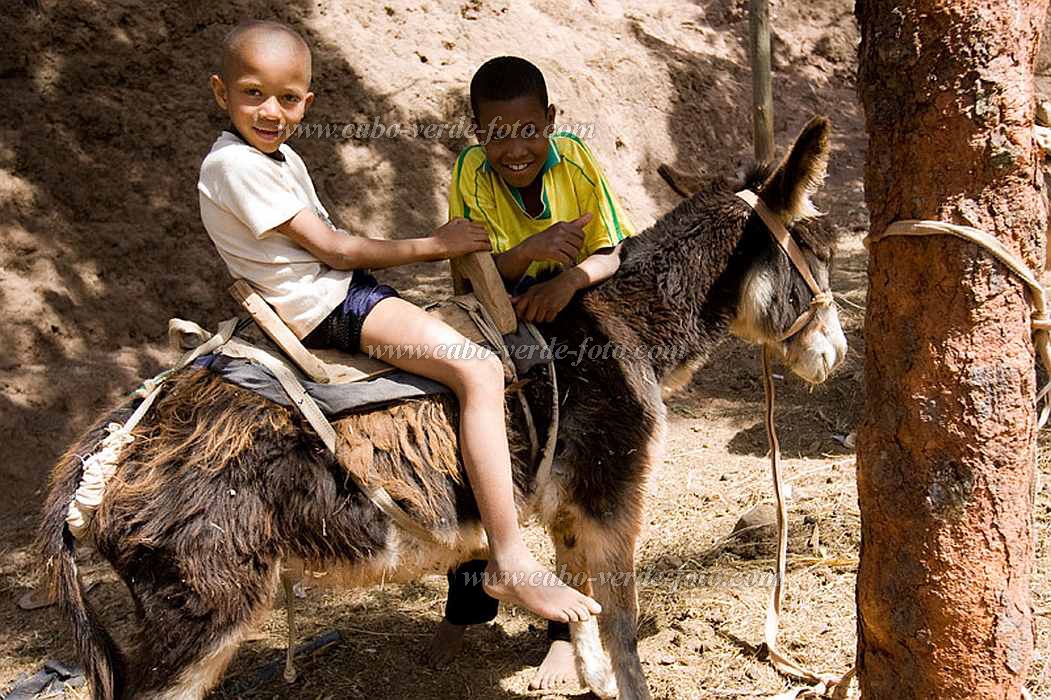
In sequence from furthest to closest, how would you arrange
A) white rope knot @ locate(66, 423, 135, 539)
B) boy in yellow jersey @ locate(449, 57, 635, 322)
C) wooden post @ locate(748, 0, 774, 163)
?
1. wooden post @ locate(748, 0, 774, 163)
2. boy in yellow jersey @ locate(449, 57, 635, 322)
3. white rope knot @ locate(66, 423, 135, 539)

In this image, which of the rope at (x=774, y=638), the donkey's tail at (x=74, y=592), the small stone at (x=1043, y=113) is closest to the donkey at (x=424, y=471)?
the donkey's tail at (x=74, y=592)

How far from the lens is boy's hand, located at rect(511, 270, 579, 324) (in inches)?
129

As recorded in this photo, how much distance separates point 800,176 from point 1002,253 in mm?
1328

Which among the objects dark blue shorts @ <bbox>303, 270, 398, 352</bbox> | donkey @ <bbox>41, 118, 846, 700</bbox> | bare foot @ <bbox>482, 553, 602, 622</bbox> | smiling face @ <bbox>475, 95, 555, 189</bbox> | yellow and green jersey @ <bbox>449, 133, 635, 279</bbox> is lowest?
bare foot @ <bbox>482, 553, 602, 622</bbox>

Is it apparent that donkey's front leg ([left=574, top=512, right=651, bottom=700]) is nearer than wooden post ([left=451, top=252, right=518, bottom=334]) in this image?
No

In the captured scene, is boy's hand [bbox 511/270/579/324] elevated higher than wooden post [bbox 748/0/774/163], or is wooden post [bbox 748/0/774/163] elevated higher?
wooden post [bbox 748/0/774/163]

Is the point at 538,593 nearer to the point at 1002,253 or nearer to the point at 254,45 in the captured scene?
the point at 1002,253

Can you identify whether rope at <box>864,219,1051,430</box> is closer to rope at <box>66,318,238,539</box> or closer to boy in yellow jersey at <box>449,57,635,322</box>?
boy in yellow jersey at <box>449,57,635,322</box>

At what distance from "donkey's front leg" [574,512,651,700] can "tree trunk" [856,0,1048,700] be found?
4.27 ft

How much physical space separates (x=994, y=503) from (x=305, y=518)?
1.98 meters

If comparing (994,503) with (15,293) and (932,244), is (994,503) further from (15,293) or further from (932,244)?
(15,293)

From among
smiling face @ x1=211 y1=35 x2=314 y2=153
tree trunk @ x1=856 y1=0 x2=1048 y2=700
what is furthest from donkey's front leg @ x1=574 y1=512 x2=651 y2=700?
smiling face @ x1=211 y1=35 x2=314 y2=153

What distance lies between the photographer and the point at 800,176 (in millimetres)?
3260

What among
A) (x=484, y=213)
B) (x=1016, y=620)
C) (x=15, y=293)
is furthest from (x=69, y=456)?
(x=15, y=293)
